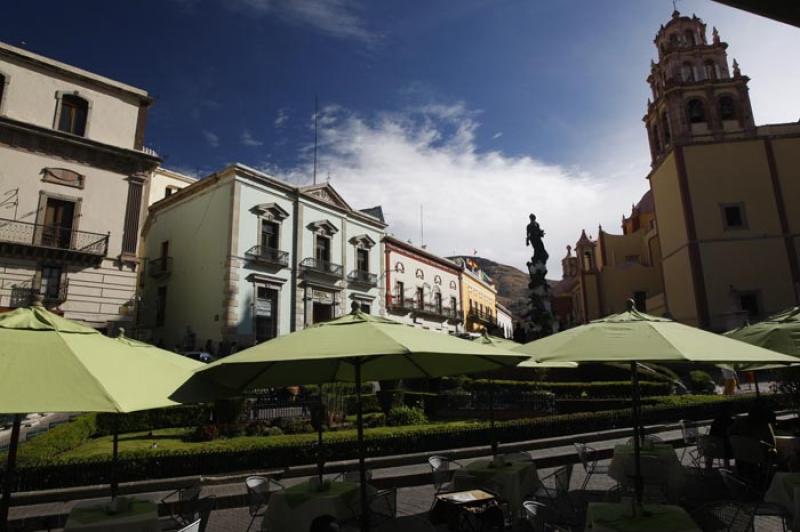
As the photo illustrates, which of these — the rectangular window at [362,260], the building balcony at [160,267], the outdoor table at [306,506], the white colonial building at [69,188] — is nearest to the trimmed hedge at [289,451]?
the outdoor table at [306,506]

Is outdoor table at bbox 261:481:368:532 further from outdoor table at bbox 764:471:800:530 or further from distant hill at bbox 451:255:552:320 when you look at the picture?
distant hill at bbox 451:255:552:320

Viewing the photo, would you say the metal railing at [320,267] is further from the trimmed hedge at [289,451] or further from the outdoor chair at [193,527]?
the outdoor chair at [193,527]

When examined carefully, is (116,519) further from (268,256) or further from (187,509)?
(268,256)

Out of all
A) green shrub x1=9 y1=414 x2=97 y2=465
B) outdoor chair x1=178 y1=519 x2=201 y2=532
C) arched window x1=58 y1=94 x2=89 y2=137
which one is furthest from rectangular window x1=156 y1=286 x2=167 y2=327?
outdoor chair x1=178 y1=519 x2=201 y2=532

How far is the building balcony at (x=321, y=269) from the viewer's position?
27.7 m

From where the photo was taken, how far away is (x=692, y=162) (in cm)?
3172

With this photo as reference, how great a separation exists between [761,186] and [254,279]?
102ft

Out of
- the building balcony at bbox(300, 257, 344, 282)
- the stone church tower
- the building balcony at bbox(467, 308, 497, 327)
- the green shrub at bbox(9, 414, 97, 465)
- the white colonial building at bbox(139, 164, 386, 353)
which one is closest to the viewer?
the green shrub at bbox(9, 414, 97, 465)

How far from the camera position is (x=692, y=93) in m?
34.0

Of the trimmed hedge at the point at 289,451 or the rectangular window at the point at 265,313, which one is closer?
the trimmed hedge at the point at 289,451

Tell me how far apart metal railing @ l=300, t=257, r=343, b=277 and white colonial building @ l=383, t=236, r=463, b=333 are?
546 cm

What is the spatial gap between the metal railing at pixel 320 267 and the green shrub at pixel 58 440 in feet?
51.6

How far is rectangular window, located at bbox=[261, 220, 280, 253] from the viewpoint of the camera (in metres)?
26.1

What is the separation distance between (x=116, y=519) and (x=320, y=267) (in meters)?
24.3
